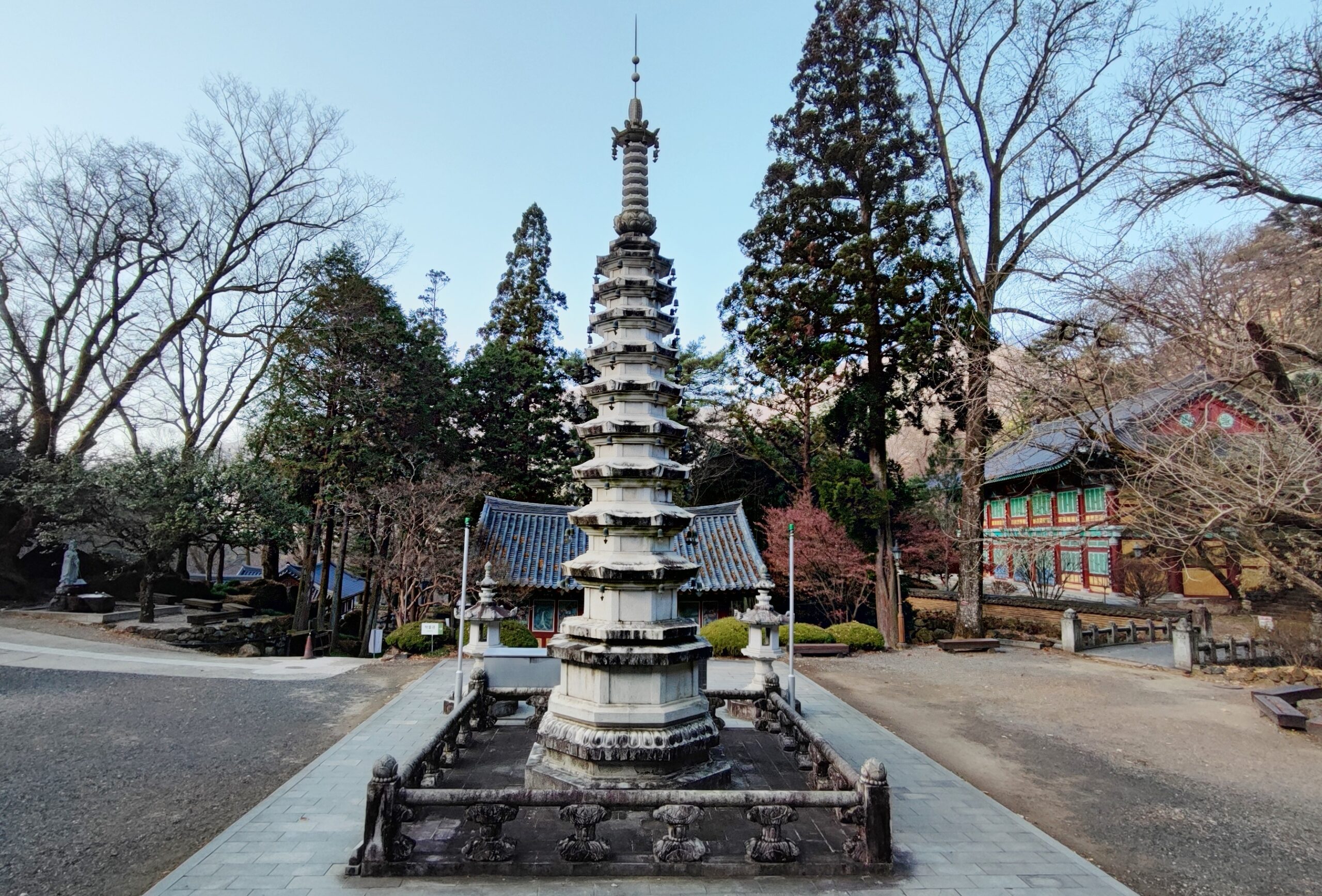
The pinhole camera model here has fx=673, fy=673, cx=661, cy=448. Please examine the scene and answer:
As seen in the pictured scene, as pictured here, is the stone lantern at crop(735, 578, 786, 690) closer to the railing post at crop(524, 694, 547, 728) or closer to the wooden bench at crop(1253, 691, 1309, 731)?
the railing post at crop(524, 694, 547, 728)

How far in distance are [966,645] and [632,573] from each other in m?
16.2

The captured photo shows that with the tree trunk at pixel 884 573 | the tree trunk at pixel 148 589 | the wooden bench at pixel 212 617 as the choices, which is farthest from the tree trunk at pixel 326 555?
the tree trunk at pixel 884 573

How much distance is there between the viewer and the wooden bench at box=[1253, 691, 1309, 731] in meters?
11.2

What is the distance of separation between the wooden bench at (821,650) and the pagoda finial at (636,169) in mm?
13630

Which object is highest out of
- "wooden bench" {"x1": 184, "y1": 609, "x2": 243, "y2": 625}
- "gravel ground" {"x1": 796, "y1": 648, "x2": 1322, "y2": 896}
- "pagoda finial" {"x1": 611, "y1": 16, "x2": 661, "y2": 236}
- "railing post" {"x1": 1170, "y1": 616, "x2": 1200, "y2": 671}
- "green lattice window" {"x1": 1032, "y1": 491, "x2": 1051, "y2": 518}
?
"pagoda finial" {"x1": 611, "y1": 16, "x2": 661, "y2": 236}

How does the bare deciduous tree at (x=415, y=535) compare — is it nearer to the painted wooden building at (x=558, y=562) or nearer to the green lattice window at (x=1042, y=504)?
the painted wooden building at (x=558, y=562)

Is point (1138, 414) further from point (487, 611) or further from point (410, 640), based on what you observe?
point (410, 640)

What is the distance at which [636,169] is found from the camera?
29.3ft

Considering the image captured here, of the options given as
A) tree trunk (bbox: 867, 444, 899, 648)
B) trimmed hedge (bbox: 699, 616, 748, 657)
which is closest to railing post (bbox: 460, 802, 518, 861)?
trimmed hedge (bbox: 699, 616, 748, 657)

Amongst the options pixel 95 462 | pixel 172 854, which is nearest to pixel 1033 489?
pixel 172 854

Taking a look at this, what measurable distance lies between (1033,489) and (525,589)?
2410 cm

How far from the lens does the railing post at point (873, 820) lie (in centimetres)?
595

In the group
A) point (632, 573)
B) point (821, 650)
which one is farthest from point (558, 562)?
point (632, 573)

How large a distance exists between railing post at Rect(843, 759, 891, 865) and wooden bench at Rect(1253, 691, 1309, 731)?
32.9ft
